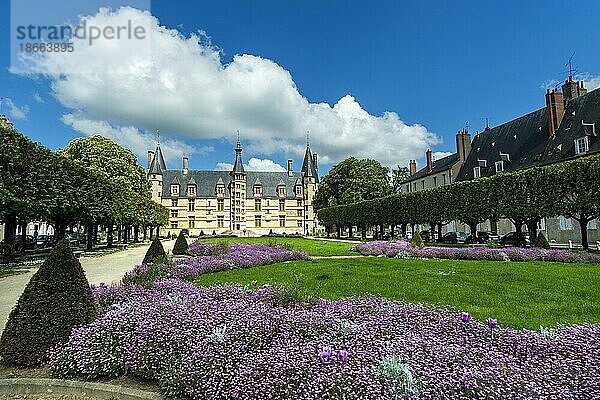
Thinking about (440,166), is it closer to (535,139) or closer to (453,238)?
(535,139)

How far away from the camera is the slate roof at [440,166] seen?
55.6m

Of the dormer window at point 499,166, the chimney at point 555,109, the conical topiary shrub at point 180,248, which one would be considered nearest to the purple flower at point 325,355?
the conical topiary shrub at point 180,248

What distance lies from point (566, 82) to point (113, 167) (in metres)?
47.7

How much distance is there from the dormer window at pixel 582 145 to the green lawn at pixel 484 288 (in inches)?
1043

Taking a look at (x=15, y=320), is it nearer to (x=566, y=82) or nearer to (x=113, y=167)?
(x=113, y=167)

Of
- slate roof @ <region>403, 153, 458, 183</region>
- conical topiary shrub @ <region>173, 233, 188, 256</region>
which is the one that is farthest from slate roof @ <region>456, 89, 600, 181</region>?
conical topiary shrub @ <region>173, 233, 188, 256</region>

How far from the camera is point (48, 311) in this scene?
508cm

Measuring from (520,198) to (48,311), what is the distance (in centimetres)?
2585

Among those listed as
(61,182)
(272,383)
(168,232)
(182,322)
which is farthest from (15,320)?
(168,232)

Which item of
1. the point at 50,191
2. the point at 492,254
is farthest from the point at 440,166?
the point at 50,191

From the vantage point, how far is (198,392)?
12.3 feet

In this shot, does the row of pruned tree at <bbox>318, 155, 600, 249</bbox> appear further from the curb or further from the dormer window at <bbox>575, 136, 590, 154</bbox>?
the curb

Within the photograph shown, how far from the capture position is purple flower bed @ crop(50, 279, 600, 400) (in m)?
3.38

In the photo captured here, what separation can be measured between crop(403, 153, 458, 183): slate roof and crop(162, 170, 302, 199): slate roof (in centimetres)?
2770
